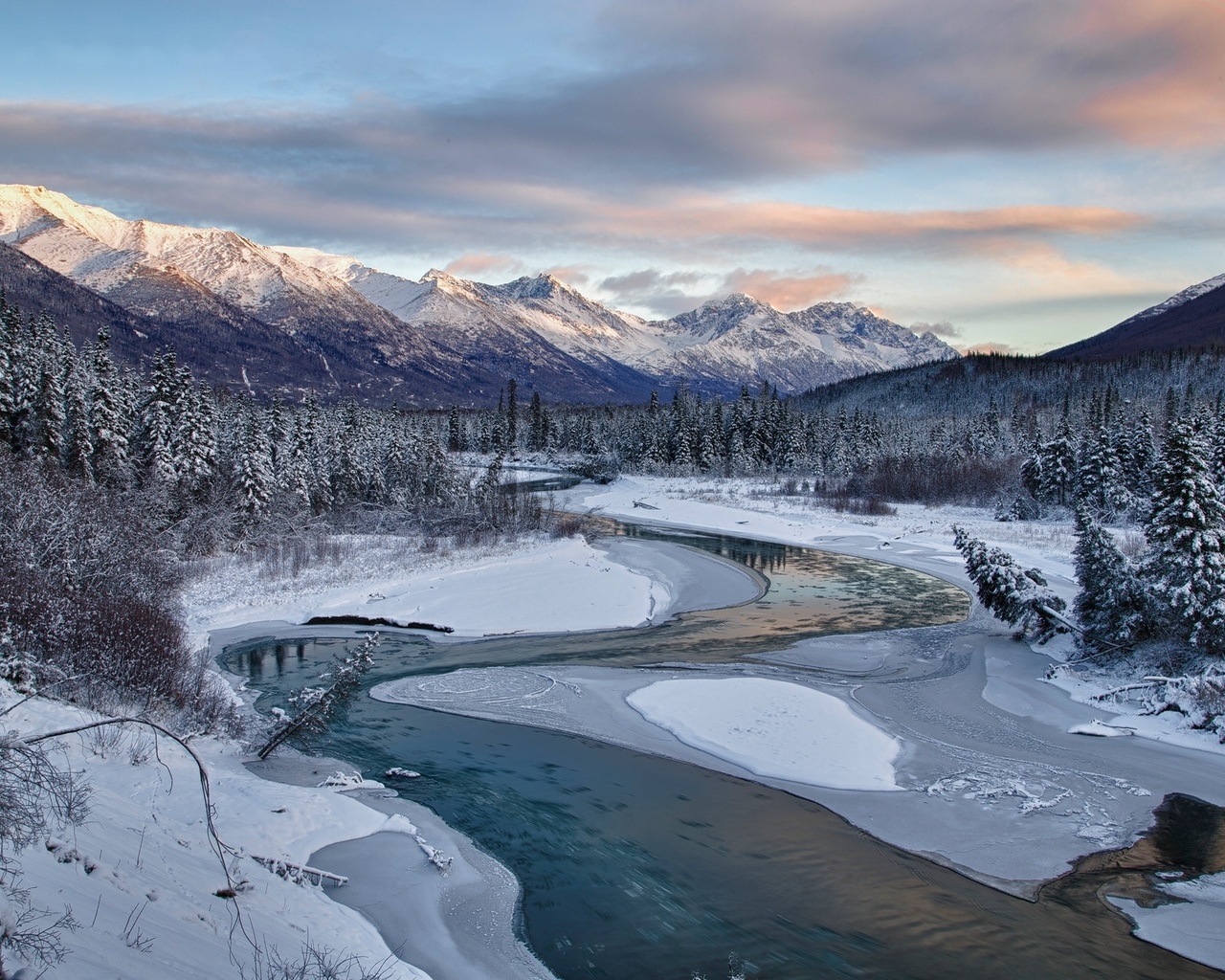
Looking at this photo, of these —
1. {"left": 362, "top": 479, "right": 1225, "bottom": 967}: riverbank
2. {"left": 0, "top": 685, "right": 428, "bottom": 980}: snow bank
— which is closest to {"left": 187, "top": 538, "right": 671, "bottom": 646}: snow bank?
{"left": 362, "top": 479, "right": 1225, "bottom": 967}: riverbank

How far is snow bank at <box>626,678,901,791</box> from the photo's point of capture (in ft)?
50.3

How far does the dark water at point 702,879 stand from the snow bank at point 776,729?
1.18 m

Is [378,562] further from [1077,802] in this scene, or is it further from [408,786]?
[1077,802]

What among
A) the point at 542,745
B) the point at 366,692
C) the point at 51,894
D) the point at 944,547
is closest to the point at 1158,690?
the point at 542,745

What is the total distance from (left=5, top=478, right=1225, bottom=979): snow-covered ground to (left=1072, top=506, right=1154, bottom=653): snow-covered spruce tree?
1.87 meters

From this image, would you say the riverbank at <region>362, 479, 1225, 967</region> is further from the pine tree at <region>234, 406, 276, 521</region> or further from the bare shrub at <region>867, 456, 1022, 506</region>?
the bare shrub at <region>867, 456, 1022, 506</region>

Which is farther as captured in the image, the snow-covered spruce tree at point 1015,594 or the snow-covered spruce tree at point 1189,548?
the snow-covered spruce tree at point 1015,594

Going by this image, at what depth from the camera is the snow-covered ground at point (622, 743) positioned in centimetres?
764

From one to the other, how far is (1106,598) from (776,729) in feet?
36.2

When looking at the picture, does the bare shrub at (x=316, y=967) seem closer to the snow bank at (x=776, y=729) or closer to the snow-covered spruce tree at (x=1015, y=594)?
the snow bank at (x=776, y=729)

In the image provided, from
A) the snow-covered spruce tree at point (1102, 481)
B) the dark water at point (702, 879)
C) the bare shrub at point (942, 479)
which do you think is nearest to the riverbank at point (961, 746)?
the dark water at point (702, 879)

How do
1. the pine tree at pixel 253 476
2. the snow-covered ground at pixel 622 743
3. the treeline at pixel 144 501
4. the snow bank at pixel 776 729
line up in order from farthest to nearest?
the pine tree at pixel 253 476, the snow bank at pixel 776 729, the treeline at pixel 144 501, the snow-covered ground at pixel 622 743

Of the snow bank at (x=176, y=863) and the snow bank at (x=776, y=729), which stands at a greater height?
the snow bank at (x=176, y=863)

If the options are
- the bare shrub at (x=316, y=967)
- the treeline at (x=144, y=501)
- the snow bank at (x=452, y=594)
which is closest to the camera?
the bare shrub at (x=316, y=967)
